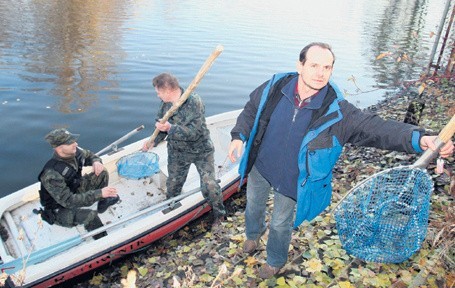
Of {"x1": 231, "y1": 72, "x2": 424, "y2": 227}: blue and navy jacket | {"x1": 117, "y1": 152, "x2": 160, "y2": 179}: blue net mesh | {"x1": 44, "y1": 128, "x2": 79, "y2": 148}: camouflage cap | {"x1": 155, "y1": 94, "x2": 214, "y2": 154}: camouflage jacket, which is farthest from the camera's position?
{"x1": 117, "y1": 152, "x2": 160, "y2": 179}: blue net mesh

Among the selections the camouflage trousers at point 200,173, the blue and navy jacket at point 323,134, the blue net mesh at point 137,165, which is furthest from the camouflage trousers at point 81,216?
the blue and navy jacket at point 323,134

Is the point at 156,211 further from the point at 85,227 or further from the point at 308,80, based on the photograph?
the point at 308,80

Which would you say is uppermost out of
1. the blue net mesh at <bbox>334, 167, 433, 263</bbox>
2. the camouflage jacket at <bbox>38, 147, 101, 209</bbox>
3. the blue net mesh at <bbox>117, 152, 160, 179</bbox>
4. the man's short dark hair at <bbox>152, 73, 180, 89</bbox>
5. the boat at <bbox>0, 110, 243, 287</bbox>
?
the man's short dark hair at <bbox>152, 73, 180, 89</bbox>

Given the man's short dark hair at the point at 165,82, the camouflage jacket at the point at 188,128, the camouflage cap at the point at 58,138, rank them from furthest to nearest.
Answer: the camouflage jacket at the point at 188,128, the man's short dark hair at the point at 165,82, the camouflage cap at the point at 58,138

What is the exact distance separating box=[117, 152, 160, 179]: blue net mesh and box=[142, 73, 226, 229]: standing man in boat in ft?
3.21

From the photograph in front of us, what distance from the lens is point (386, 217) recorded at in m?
4.27

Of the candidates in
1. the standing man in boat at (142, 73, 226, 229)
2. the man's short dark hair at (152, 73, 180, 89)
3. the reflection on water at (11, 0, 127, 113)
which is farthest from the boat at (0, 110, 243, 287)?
the reflection on water at (11, 0, 127, 113)

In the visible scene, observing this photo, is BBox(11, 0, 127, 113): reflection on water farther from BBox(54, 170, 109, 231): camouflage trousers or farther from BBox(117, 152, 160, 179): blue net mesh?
BBox(54, 170, 109, 231): camouflage trousers

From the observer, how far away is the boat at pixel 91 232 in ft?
17.6

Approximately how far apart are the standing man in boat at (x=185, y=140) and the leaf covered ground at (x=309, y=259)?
807 mm

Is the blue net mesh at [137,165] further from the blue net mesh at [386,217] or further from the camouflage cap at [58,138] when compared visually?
the blue net mesh at [386,217]

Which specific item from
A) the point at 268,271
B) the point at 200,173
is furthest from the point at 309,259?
the point at 200,173

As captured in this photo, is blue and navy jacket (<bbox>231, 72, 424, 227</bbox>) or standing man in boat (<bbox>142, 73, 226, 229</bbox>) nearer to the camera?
blue and navy jacket (<bbox>231, 72, 424, 227</bbox>)

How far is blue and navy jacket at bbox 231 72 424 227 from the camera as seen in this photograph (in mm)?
3156
